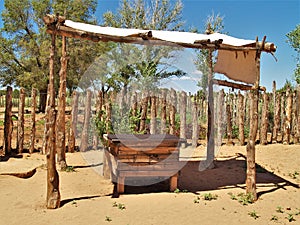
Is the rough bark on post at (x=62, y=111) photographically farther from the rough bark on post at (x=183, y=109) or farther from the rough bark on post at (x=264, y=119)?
the rough bark on post at (x=264, y=119)

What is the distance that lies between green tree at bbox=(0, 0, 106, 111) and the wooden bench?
13.8m

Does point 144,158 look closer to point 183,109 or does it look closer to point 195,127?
point 195,127

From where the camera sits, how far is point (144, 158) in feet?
17.7

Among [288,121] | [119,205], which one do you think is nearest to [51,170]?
[119,205]

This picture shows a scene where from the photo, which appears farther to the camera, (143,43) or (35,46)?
(35,46)

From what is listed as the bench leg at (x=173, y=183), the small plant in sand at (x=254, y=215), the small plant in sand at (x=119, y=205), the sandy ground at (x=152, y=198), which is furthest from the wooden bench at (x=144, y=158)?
the small plant in sand at (x=254, y=215)

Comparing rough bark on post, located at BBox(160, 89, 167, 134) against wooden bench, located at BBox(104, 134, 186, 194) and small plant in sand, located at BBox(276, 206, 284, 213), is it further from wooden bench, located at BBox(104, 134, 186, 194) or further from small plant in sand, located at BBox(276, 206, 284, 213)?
small plant in sand, located at BBox(276, 206, 284, 213)

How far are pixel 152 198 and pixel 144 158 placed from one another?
676 millimetres

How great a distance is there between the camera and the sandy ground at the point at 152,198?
4375 millimetres

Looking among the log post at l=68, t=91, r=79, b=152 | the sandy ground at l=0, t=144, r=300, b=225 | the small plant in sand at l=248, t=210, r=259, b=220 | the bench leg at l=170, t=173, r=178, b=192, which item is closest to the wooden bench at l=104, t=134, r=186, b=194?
the bench leg at l=170, t=173, r=178, b=192

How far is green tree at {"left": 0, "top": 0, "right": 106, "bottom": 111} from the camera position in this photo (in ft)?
59.4

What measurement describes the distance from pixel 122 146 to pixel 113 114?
4644 millimetres

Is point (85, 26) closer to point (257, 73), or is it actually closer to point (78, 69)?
point (257, 73)

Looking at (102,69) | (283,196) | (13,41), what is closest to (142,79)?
(102,69)
